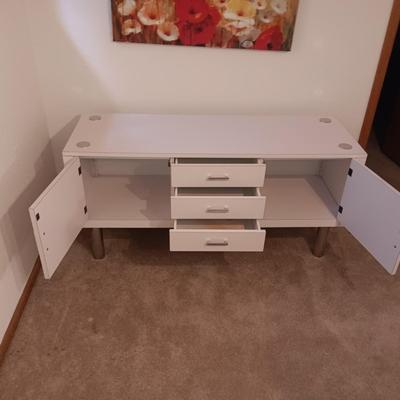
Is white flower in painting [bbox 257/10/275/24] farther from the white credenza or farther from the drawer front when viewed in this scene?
the drawer front

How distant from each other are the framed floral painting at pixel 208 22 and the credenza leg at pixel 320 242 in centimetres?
88

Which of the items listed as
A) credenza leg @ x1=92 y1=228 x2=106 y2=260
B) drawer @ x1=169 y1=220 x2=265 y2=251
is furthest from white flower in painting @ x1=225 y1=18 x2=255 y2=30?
credenza leg @ x1=92 y1=228 x2=106 y2=260

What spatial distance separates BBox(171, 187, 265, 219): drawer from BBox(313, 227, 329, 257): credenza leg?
44 centimetres

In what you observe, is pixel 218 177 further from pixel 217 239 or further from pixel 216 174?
pixel 217 239

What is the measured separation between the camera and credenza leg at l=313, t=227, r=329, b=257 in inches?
80.4

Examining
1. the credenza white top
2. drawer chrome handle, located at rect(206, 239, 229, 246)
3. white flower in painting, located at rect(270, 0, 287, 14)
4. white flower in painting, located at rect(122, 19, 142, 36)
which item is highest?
white flower in painting, located at rect(270, 0, 287, 14)

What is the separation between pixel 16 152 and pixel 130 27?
742mm

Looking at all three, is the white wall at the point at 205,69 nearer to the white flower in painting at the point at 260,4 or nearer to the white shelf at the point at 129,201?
the white flower in painting at the point at 260,4

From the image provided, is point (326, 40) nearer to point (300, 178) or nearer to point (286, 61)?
point (286, 61)

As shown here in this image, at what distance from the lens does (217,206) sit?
1.74m

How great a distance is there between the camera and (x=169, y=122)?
1.97 meters

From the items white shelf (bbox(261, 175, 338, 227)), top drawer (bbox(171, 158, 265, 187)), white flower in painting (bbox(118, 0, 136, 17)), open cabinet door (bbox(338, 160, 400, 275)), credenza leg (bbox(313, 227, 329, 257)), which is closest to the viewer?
open cabinet door (bbox(338, 160, 400, 275))

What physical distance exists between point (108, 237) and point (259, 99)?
3.47 ft

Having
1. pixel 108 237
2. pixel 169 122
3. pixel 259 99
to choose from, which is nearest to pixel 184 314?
pixel 108 237
